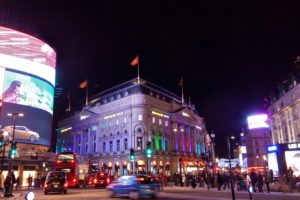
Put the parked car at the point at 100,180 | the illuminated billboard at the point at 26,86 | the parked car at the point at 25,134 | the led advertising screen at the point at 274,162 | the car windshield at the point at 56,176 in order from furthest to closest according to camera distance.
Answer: the parked car at the point at 25,134 < the illuminated billboard at the point at 26,86 < the led advertising screen at the point at 274,162 < the parked car at the point at 100,180 < the car windshield at the point at 56,176

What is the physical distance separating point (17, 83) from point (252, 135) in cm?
9280

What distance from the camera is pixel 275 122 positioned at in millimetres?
74062

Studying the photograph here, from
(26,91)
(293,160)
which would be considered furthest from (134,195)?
(26,91)

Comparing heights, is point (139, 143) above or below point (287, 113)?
below

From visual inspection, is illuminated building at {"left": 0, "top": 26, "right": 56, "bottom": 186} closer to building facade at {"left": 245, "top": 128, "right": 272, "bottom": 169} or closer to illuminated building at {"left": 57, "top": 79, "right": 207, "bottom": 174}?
illuminated building at {"left": 57, "top": 79, "right": 207, "bottom": 174}

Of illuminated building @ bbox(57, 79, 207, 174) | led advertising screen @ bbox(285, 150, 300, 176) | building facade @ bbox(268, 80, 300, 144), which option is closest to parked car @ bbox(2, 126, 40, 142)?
illuminated building @ bbox(57, 79, 207, 174)

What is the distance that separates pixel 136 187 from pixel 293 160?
30.7 metres

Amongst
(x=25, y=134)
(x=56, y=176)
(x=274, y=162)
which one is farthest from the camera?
(x=25, y=134)

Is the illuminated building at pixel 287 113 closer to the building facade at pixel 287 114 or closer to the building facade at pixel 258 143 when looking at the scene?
the building facade at pixel 287 114

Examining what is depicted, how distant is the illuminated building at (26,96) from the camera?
52031mm

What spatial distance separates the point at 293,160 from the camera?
43625 millimetres

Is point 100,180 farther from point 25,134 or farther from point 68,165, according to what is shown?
point 25,134

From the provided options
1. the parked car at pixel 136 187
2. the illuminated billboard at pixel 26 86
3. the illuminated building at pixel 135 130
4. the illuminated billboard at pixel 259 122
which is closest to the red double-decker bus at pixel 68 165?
the illuminated billboard at pixel 26 86

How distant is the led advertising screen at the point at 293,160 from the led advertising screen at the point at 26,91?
4228cm
